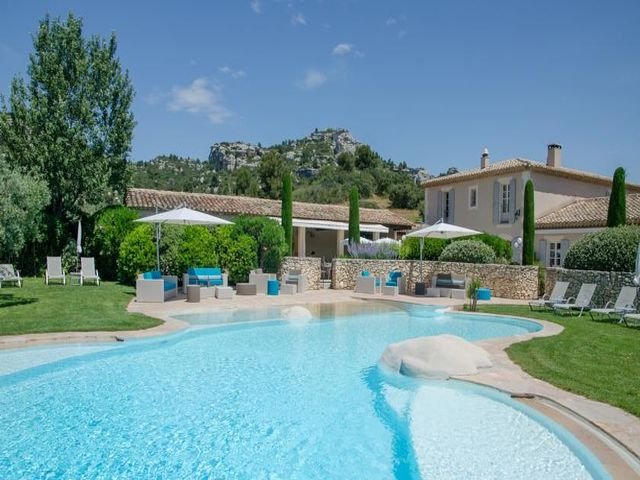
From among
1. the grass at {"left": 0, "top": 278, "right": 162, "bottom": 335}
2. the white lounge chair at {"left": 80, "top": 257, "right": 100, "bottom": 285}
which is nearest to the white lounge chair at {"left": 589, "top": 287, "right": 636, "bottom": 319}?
the grass at {"left": 0, "top": 278, "right": 162, "bottom": 335}

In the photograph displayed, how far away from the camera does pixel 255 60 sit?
28.5 metres

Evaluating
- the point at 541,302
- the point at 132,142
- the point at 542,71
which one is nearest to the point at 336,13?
the point at 542,71

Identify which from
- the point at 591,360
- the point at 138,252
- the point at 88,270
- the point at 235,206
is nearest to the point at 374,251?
the point at 235,206

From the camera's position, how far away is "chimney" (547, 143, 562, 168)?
126 feet

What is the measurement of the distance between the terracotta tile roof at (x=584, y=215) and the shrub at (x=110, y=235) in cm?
2700

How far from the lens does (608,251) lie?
21.6m

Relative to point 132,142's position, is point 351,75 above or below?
above

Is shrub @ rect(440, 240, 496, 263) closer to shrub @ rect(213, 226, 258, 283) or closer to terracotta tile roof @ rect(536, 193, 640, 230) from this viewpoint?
terracotta tile roof @ rect(536, 193, 640, 230)

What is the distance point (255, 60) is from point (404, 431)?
83.0ft

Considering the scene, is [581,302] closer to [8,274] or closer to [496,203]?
[496,203]

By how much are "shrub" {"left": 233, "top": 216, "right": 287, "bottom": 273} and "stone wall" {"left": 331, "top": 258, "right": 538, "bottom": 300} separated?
3733 millimetres

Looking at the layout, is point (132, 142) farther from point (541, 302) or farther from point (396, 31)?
point (541, 302)

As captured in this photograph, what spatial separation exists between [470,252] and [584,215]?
1013cm

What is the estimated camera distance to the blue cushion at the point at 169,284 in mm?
21219
